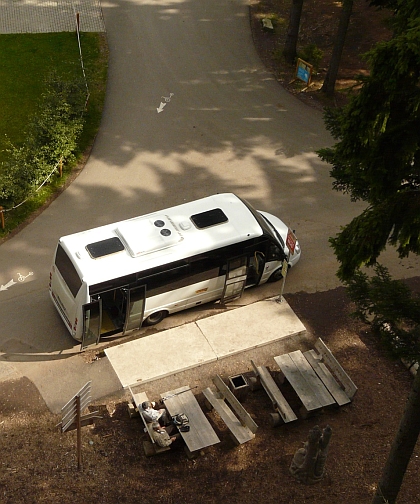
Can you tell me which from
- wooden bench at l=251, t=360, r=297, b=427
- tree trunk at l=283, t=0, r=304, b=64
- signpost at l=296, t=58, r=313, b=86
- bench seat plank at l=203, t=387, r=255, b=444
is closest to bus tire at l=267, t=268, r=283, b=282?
wooden bench at l=251, t=360, r=297, b=427

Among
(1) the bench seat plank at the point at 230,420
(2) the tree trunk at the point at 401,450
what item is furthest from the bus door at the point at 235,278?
(2) the tree trunk at the point at 401,450

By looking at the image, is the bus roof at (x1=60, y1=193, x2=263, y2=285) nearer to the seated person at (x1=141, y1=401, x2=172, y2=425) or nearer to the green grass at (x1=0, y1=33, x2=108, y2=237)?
the seated person at (x1=141, y1=401, x2=172, y2=425)

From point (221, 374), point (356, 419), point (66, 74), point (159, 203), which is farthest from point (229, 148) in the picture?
point (356, 419)

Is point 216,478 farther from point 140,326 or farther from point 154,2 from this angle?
point 154,2

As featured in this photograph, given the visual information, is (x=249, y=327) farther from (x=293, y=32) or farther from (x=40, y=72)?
(x=40, y=72)

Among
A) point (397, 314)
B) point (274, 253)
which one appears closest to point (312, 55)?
point (274, 253)

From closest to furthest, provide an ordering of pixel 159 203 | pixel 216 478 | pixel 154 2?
pixel 216 478 < pixel 159 203 < pixel 154 2
